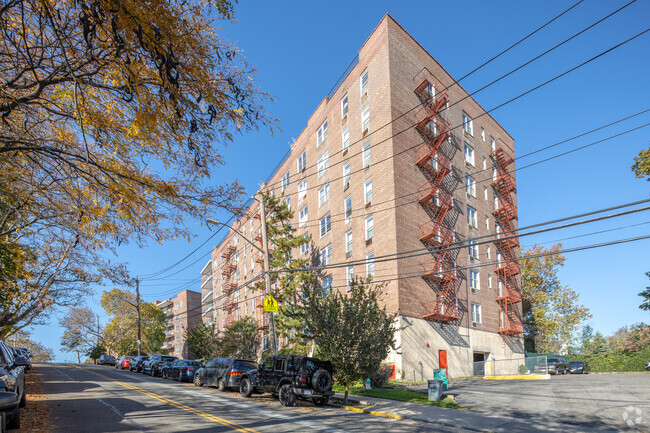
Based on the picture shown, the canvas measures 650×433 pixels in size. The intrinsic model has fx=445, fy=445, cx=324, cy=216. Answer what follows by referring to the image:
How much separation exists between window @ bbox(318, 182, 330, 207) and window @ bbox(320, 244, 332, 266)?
4.15m

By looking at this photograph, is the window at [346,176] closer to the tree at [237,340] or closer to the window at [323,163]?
the window at [323,163]

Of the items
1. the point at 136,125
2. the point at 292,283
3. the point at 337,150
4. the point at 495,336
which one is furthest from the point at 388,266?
the point at 136,125

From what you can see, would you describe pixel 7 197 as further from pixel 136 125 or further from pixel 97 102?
pixel 136 125

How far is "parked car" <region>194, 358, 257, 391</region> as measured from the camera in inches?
833

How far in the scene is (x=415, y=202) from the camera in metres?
30.4

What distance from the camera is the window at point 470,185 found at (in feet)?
122

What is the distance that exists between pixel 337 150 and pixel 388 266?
41.2ft

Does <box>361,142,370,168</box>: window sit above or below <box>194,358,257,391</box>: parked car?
above

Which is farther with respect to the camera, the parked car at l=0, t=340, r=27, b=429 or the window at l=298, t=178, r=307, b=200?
the window at l=298, t=178, r=307, b=200

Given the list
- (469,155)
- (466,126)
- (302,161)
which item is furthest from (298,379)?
(302,161)

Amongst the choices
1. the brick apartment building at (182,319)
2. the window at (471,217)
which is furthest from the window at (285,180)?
the brick apartment building at (182,319)

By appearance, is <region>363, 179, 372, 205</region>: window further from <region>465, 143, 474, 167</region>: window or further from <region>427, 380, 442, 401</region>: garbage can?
<region>427, 380, 442, 401</region>: garbage can

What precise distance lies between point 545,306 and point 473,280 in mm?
23757

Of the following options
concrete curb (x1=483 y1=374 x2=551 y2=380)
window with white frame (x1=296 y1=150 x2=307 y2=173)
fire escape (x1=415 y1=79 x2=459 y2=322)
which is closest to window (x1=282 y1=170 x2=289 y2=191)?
window with white frame (x1=296 y1=150 x2=307 y2=173)
